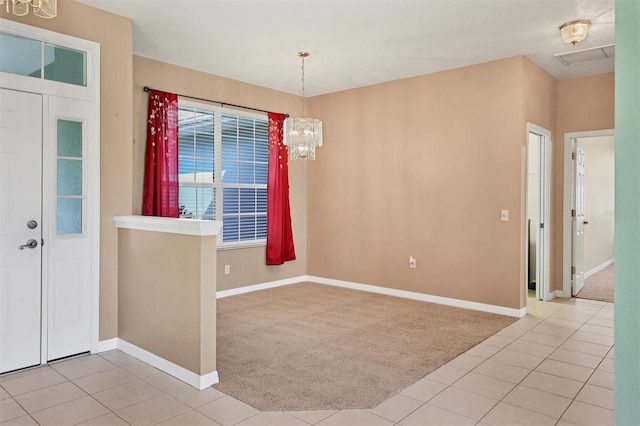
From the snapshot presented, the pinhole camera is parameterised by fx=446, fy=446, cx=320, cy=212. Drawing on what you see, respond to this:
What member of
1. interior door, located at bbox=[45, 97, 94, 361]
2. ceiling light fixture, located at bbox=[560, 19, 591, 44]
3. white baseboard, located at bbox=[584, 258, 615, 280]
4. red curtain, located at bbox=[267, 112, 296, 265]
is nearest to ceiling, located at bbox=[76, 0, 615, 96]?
ceiling light fixture, located at bbox=[560, 19, 591, 44]

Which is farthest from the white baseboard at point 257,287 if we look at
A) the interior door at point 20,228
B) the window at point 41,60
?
the window at point 41,60

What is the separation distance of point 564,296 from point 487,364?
296cm

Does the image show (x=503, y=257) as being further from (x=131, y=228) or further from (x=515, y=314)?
(x=131, y=228)

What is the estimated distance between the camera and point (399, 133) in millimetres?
5793

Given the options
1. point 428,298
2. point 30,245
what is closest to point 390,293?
point 428,298

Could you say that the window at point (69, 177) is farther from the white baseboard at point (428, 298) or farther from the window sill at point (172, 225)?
the white baseboard at point (428, 298)

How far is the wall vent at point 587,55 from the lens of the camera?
179 inches

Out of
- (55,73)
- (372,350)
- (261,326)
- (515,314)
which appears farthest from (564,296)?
(55,73)

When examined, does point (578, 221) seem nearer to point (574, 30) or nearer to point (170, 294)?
point (574, 30)

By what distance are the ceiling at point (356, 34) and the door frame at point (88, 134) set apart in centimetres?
43

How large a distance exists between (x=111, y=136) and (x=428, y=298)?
3.95m

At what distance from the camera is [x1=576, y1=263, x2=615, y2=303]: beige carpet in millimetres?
5730

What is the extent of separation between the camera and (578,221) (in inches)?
229

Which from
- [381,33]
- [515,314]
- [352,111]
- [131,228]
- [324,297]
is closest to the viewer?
[131,228]
